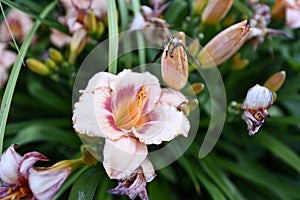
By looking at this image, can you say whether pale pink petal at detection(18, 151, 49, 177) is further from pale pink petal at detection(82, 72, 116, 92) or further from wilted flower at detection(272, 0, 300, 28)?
wilted flower at detection(272, 0, 300, 28)

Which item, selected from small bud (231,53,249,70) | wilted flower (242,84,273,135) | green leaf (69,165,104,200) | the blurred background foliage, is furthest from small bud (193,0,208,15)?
green leaf (69,165,104,200)

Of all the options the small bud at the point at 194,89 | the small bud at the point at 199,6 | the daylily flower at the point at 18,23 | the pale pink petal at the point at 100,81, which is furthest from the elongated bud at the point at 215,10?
the daylily flower at the point at 18,23

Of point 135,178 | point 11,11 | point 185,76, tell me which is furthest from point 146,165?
point 11,11

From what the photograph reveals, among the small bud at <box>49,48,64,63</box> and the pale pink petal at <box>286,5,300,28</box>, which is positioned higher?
the small bud at <box>49,48,64,63</box>

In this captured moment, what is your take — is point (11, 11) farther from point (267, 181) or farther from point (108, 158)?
point (267, 181)

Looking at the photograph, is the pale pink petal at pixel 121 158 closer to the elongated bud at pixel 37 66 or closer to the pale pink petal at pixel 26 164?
the pale pink petal at pixel 26 164

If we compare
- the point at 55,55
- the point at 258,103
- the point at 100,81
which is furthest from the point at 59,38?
the point at 258,103
